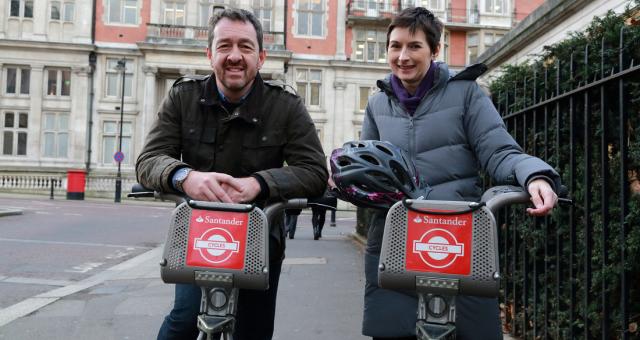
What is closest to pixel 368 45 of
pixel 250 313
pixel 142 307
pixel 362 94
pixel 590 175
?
pixel 362 94

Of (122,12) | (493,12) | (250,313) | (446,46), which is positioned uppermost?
(493,12)

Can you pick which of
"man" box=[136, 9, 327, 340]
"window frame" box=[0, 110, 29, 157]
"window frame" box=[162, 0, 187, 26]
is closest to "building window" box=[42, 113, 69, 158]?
"window frame" box=[0, 110, 29, 157]

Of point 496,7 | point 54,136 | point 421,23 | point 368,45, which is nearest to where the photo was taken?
point 421,23

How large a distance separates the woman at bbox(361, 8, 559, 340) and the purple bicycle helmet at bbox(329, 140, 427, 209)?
419 millimetres

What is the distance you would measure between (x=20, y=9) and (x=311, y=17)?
18.2m

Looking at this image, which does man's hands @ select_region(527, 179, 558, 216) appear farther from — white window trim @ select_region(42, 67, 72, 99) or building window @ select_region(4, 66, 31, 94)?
building window @ select_region(4, 66, 31, 94)

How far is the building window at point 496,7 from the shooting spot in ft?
136

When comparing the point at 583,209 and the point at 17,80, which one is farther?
the point at 17,80

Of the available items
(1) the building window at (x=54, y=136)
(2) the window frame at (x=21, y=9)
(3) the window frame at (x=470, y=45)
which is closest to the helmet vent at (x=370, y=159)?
(1) the building window at (x=54, y=136)

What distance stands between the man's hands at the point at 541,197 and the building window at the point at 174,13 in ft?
129

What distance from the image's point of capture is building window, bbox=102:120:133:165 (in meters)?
37.5

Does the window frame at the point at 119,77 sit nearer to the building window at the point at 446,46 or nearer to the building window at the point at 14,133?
the building window at the point at 14,133

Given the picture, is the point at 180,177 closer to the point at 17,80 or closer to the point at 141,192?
the point at 141,192

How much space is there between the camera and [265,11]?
39.6 meters
